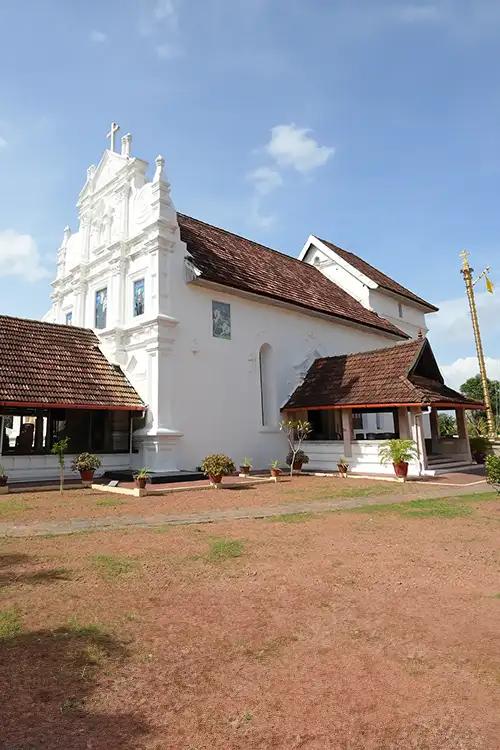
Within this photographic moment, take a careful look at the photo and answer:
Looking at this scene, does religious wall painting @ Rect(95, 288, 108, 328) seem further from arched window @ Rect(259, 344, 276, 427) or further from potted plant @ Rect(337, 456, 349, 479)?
potted plant @ Rect(337, 456, 349, 479)

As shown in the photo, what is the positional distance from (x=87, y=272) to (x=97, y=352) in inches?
181

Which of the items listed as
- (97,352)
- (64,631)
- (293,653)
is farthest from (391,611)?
(97,352)

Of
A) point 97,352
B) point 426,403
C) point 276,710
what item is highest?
point 97,352

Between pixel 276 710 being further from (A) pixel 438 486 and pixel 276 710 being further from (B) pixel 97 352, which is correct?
(B) pixel 97 352

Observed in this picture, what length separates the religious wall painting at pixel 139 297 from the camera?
1875cm

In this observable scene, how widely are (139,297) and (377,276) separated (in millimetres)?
19330

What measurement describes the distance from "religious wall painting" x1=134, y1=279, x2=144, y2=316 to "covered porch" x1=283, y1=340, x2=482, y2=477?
760cm

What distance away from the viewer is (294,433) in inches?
861

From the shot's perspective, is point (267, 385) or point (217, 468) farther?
point (267, 385)

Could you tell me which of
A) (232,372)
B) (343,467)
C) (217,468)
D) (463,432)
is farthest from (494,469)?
(232,372)

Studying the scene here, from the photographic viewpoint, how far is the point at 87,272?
22.0 meters

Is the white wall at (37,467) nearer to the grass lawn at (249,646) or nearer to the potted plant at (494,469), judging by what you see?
the grass lawn at (249,646)

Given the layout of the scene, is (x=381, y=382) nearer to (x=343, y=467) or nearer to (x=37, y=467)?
(x=343, y=467)

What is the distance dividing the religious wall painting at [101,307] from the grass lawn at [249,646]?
1476cm
